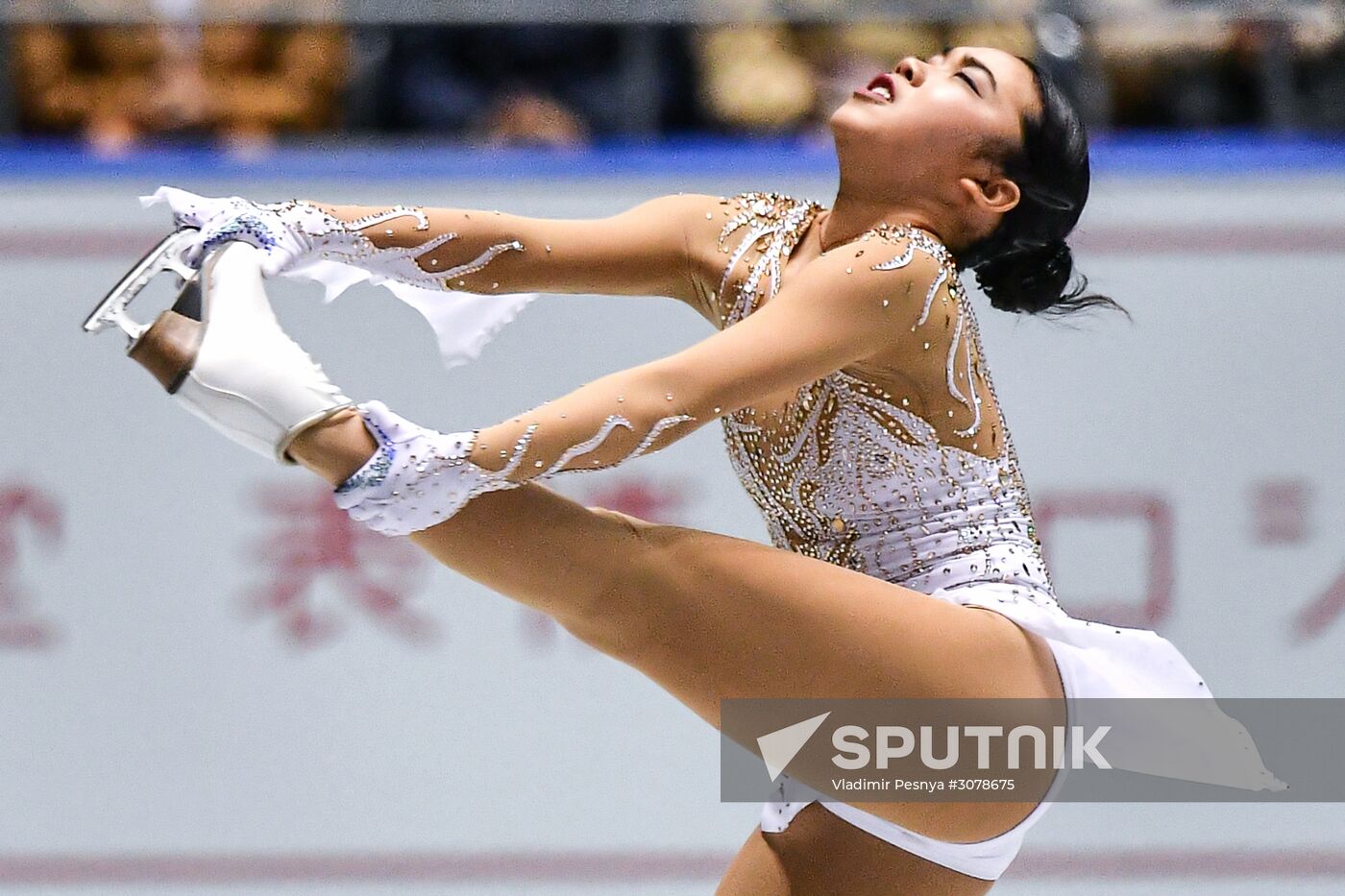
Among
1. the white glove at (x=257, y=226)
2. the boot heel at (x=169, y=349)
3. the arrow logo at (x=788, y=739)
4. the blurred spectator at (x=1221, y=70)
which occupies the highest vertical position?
the blurred spectator at (x=1221, y=70)

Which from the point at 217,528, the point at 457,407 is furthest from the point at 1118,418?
the point at 217,528

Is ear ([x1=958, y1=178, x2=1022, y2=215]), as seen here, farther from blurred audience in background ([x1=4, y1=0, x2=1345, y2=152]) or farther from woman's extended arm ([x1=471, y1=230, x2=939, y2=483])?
blurred audience in background ([x1=4, y1=0, x2=1345, y2=152])

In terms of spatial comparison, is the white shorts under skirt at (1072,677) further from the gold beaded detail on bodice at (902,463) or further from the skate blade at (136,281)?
the skate blade at (136,281)

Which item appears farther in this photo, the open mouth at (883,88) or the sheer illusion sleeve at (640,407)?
the open mouth at (883,88)

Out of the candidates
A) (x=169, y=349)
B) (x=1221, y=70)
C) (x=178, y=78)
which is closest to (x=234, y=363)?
(x=169, y=349)

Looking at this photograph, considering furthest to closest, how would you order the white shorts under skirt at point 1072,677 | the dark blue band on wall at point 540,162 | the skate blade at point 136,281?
the dark blue band on wall at point 540,162 → the white shorts under skirt at point 1072,677 → the skate blade at point 136,281

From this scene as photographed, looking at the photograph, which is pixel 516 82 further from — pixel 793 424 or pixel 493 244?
pixel 793 424

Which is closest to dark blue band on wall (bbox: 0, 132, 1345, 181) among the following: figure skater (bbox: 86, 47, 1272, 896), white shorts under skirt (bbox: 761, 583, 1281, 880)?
figure skater (bbox: 86, 47, 1272, 896)

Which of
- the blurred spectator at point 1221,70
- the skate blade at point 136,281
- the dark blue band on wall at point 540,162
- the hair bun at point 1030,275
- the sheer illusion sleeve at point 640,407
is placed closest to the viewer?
the sheer illusion sleeve at point 640,407

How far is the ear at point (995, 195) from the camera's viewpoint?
1.64 meters

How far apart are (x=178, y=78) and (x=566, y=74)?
30.0 inches

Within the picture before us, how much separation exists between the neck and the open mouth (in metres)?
0.10

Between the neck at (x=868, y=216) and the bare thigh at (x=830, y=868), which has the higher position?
the neck at (x=868, y=216)

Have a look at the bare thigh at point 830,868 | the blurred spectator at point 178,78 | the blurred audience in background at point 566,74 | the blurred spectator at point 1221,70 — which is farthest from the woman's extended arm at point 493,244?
the blurred spectator at point 1221,70
